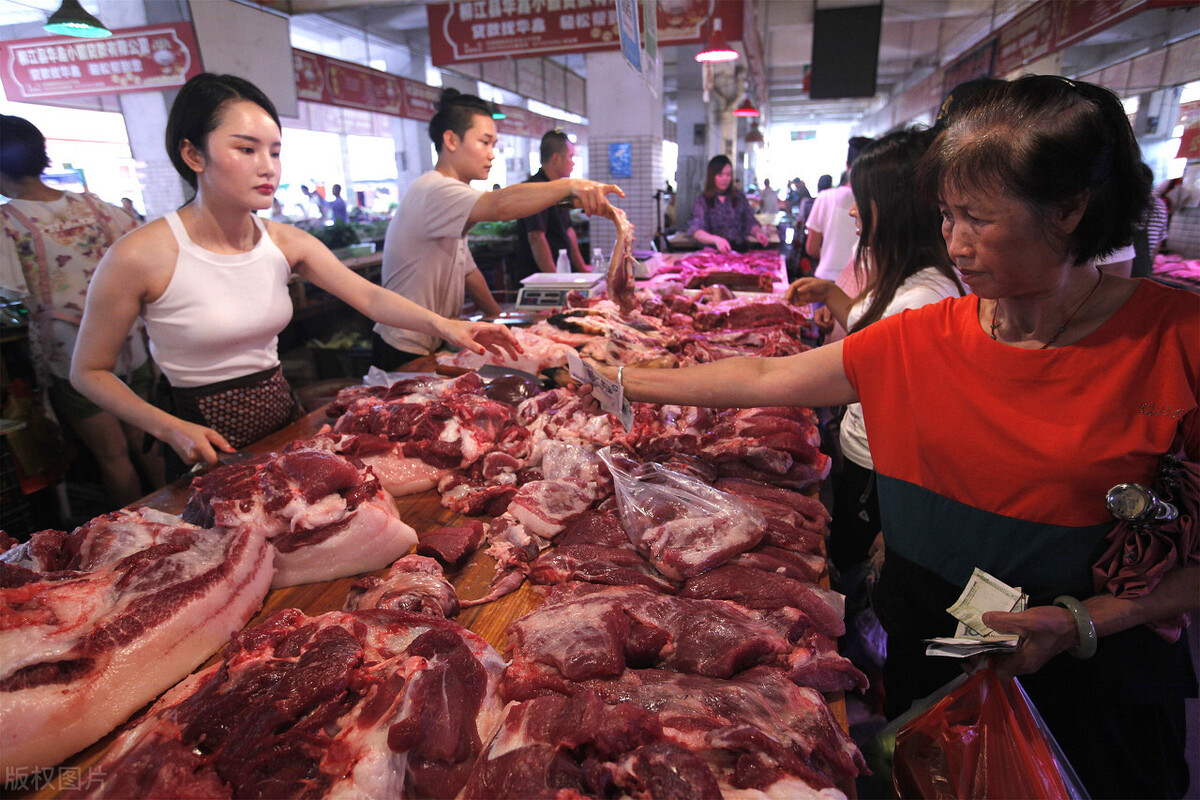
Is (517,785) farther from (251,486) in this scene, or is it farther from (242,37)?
(242,37)

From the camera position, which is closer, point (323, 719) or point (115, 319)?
point (323, 719)

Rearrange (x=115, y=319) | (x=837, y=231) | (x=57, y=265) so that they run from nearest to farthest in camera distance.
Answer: (x=115, y=319) < (x=57, y=265) < (x=837, y=231)

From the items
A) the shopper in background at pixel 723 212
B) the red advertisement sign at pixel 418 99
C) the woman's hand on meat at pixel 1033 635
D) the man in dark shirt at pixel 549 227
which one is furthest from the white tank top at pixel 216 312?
the red advertisement sign at pixel 418 99

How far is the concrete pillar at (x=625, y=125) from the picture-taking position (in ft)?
38.2

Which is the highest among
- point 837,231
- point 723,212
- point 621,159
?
point 621,159

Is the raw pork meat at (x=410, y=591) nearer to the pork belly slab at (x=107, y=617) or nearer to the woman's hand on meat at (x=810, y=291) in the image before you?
the pork belly slab at (x=107, y=617)

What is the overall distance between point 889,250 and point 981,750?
1967 mm

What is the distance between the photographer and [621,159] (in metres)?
12.0

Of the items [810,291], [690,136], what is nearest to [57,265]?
[810,291]

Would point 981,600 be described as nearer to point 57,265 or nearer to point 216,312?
point 216,312

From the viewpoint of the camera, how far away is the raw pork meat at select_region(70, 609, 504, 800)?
1251 mm

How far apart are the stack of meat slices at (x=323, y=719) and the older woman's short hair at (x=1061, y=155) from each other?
1.62 metres

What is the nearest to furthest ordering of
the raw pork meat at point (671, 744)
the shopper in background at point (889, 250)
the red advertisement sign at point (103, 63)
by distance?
the raw pork meat at point (671, 744)
the shopper in background at point (889, 250)
the red advertisement sign at point (103, 63)

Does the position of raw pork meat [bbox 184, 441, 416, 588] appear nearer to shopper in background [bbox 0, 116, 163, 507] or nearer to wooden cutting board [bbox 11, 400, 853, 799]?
wooden cutting board [bbox 11, 400, 853, 799]
